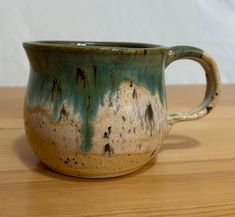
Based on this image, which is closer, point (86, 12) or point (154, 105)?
point (154, 105)

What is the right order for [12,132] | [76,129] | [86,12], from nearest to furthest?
[76,129] < [12,132] < [86,12]

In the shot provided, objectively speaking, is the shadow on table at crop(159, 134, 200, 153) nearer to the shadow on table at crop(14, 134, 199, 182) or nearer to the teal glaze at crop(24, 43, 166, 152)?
the shadow on table at crop(14, 134, 199, 182)

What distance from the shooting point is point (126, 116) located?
371 millimetres

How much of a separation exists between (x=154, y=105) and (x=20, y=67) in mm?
639

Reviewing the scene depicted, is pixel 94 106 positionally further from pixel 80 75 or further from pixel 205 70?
pixel 205 70

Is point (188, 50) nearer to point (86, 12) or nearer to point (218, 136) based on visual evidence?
point (218, 136)

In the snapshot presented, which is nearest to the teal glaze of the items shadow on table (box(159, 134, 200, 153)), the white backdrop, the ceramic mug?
the ceramic mug

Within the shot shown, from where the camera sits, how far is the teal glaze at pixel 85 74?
357mm

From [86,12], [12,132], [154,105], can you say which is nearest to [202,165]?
[154,105]

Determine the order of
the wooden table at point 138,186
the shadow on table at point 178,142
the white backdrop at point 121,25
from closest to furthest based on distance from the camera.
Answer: the wooden table at point 138,186, the shadow on table at point 178,142, the white backdrop at point 121,25

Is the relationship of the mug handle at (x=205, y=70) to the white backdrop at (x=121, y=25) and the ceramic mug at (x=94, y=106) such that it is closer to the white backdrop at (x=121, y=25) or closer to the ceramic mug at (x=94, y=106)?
the ceramic mug at (x=94, y=106)

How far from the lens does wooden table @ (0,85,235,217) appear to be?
1.13 ft

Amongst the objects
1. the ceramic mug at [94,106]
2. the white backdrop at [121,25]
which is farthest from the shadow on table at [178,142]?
the white backdrop at [121,25]

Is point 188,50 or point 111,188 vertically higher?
point 188,50
